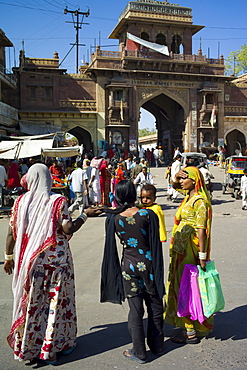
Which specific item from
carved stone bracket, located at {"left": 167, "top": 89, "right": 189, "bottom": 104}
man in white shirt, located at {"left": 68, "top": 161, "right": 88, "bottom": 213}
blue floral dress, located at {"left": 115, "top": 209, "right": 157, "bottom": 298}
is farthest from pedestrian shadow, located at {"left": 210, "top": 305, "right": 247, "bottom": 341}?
carved stone bracket, located at {"left": 167, "top": 89, "right": 189, "bottom": 104}

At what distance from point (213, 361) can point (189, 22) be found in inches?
1234

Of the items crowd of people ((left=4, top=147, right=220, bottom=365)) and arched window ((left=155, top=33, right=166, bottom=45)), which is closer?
crowd of people ((left=4, top=147, right=220, bottom=365))

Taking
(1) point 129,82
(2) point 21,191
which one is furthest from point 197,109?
(2) point 21,191

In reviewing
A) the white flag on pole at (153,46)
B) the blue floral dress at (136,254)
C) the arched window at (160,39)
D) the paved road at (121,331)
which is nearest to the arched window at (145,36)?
the arched window at (160,39)

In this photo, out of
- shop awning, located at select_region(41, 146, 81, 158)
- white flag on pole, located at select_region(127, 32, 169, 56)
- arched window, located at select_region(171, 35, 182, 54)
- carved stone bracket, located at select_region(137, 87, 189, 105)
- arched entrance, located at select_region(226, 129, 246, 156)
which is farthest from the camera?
arched entrance, located at select_region(226, 129, 246, 156)

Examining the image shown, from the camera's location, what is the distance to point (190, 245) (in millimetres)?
3332

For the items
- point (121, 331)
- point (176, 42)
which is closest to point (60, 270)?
point (121, 331)

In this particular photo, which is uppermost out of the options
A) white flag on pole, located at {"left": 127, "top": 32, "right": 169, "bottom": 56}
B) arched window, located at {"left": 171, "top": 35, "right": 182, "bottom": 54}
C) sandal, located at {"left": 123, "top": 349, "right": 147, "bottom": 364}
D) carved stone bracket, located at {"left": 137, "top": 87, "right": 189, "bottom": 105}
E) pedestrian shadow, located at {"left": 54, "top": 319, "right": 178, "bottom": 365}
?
arched window, located at {"left": 171, "top": 35, "right": 182, "bottom": 54}

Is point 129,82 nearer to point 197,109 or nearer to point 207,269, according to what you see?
point 197,109

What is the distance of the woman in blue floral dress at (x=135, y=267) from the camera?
2932 millimetres

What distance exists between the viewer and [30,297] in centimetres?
290

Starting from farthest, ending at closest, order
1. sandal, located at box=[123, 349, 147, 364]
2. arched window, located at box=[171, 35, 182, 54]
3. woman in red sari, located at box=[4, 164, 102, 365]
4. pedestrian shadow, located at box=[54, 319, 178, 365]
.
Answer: arched window, located at box=[171, 35, 182, 54]
pedestrian shadow, located at box=[54, 319, 178, 365]
sandal, located at box=[123, 349, 147, 364]
woman in red sari, located at box=[4, 164, 102, 365]

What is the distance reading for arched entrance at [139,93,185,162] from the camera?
32594mm

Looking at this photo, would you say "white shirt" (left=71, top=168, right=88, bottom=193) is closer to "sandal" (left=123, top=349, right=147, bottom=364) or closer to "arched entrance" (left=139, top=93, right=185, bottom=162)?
"sandal" (left=123, top=349, right=147, bottom=364)
